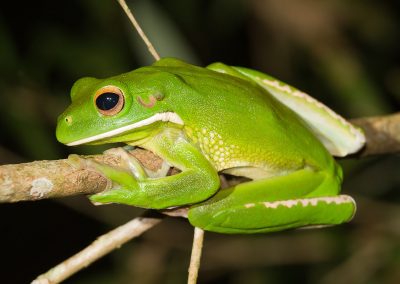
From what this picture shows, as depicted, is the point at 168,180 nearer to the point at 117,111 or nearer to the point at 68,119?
the point at 117,111

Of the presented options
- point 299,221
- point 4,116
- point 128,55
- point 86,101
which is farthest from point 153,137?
point 128,55

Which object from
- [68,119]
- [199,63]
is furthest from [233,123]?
[199,63]

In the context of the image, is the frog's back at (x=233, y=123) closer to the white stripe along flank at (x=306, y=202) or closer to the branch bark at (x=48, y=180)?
the white stripe along flank at (x=306, y=202)

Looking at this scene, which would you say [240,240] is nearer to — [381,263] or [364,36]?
[381,263]

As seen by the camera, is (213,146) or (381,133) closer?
(213,146)

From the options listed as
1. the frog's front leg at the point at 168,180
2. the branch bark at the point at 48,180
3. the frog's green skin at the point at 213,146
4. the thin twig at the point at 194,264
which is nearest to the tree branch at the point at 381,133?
the frog's green skin at the point at 213,146

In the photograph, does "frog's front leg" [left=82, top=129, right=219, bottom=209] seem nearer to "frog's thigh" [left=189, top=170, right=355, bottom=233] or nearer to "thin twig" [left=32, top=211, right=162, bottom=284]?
"frog's thigh" [left=189, top=170, right=355, bottom=233]
